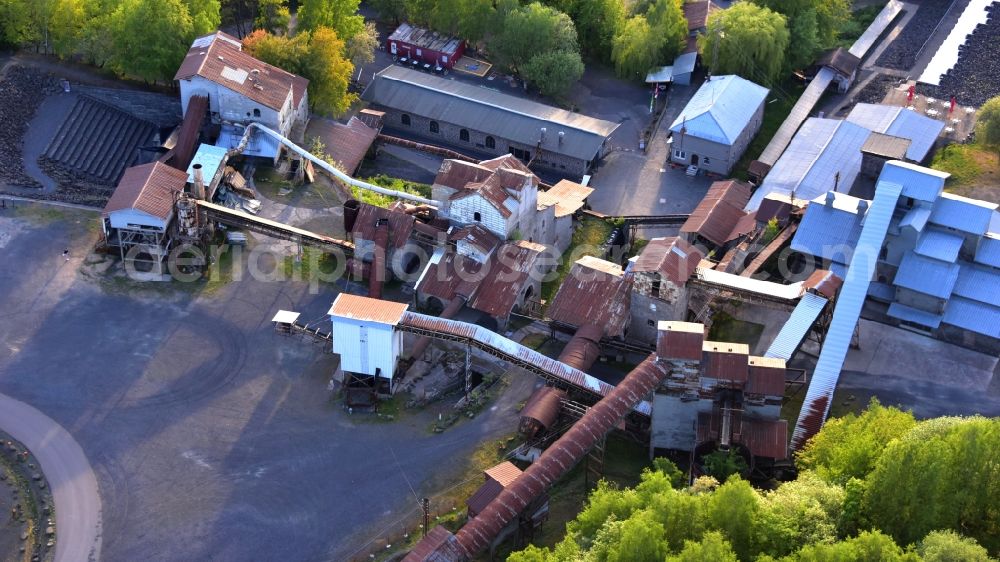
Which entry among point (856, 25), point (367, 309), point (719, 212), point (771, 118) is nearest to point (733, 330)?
point (719, 212)

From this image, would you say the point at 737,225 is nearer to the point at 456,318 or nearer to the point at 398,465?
the point at 456,318

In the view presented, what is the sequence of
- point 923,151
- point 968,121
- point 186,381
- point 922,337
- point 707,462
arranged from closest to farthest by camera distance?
point 707,462 < point 186,381 < point 922,337 < point 923,151 < point 968,121

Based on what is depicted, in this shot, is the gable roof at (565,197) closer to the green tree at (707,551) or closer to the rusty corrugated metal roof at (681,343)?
the rusty corrugated metal roof at (681,343)

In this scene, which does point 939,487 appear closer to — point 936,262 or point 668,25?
point 936,262

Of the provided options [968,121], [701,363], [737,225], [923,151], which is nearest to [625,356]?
[701,363]

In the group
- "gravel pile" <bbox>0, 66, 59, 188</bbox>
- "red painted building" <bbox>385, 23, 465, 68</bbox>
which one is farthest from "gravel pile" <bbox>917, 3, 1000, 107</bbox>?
"gravel pile" <bbox>0, 66, 59, 188</bbox>

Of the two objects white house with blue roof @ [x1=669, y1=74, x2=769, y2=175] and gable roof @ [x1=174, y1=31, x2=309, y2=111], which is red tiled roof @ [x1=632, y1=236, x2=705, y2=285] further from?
gable roof @ [x1=174, y1=31, x2=309, y2=111]
